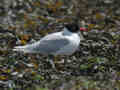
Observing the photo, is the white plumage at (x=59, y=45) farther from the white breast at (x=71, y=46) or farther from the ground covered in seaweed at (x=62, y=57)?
the ground covered in seaweed at (x=62, y=57)

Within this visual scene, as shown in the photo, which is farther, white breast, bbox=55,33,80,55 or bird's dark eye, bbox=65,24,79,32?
bird's dark eye, bbox=65,24,79,32

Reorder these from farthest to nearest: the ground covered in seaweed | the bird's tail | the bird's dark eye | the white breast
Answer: the bird's tail → the bird's dark eye → the white breast → the ground covered in seaweed

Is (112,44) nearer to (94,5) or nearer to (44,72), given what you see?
(44,72)

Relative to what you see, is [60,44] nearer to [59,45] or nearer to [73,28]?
[59,45]

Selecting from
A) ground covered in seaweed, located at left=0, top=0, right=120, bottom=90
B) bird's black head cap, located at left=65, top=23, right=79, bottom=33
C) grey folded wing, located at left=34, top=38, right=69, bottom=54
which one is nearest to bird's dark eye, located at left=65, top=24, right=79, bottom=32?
bird's black head cap, located at left=65, top=23, right=79, bottom=33

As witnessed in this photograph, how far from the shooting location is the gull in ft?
18.0

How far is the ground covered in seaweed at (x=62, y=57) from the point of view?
5336 millimetres

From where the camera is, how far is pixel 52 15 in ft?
26.7

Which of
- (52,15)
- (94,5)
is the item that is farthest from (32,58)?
(94,5)

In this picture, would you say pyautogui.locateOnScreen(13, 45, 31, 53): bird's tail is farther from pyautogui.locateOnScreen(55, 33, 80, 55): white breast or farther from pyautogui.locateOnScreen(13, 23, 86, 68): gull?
pyautogui.locateOnScreen(55, 33, 80, 55): white breast

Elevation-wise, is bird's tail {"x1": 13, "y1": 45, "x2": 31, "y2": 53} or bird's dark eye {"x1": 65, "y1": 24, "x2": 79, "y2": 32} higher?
bird's dark eye {"x1": 65, "y1": 24, "x2": 79, "y2": 32}

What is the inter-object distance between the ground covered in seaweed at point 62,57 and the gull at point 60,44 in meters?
0.32

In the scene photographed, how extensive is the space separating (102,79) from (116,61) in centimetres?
69

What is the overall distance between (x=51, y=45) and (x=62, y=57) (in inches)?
25.3
